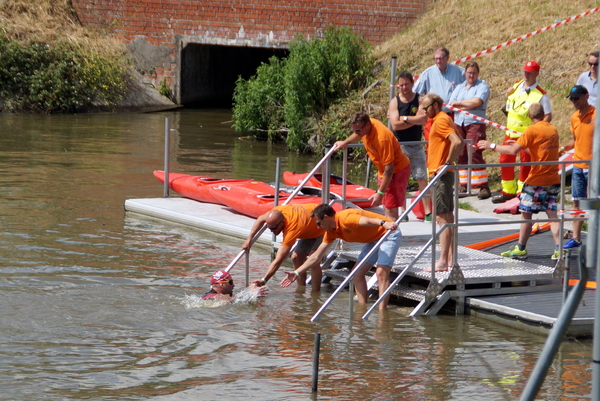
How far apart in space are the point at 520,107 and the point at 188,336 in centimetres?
625

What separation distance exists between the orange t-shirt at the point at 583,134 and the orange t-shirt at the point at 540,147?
1.14 ft

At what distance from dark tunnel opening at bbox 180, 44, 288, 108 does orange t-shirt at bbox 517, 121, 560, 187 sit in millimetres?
18946

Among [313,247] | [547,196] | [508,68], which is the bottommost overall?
[313,247]

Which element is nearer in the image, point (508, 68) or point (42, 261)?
point (42, 261)

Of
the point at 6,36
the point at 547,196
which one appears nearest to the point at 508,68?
the point at 547,196

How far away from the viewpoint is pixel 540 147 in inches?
365

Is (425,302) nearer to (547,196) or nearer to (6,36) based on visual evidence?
(547,196)

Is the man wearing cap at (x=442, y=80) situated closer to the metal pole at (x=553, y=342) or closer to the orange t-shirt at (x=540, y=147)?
the orange t-shirt at (x=540, y=147)

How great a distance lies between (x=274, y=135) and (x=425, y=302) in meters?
14.3

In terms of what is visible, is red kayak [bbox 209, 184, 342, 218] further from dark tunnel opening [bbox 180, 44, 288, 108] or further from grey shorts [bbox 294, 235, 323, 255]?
dark tunnel opening [bbox 180, 44, 288, 108]

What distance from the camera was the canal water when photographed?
6.68 m

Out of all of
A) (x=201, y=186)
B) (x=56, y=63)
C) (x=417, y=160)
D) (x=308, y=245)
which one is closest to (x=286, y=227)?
(x=308, y=245)

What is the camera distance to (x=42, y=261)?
10.3m

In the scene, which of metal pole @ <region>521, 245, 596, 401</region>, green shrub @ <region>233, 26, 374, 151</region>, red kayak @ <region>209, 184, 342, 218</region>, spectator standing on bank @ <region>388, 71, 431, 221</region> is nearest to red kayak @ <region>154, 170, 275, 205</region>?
red kayak @ <region>209, 184, 342, 218</region>
